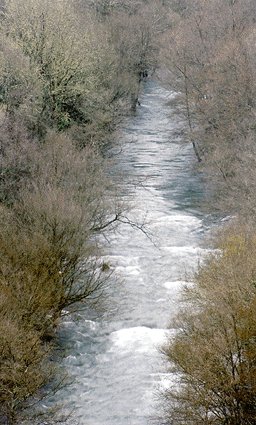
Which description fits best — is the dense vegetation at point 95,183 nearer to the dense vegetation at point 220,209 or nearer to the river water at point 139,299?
the dense vegetation at point 220,209

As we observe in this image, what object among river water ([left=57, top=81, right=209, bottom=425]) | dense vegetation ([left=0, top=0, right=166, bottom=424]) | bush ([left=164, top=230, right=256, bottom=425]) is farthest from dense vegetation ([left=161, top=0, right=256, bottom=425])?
dense vegetation ([left=0, top=0, right=166, bottom=424])

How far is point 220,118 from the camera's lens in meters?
48.7

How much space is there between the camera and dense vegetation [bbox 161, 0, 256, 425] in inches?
734

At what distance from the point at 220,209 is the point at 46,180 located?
13722 millimetres

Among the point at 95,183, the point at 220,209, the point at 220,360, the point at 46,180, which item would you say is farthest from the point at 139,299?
the point at 220,360

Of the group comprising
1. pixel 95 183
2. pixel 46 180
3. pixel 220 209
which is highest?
pixel 220 209

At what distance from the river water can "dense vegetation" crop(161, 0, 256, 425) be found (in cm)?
196

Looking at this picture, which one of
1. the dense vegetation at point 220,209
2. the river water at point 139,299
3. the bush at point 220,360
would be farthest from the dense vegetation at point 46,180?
the dense vegetation at point 220,209

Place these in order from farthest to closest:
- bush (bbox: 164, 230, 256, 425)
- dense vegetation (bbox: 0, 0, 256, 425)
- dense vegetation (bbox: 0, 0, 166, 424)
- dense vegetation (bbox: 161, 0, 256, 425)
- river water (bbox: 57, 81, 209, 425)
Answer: river water (bbox: 57, 81, 209, 425)
dense vegetation (bbox: 0, 0, 166, 424)
dense vegetation (bbox: 0, 0, 256, 425)
dense vegetation (bbox: 161, 0, 256, 425)
bush (bbox: 164, 230, 256, 425)

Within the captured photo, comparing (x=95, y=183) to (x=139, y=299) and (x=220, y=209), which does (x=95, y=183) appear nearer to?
(x=139, y=299)

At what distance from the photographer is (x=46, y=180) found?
31484 mm

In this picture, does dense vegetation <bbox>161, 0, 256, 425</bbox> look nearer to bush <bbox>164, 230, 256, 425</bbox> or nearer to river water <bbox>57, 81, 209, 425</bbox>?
bush <bbox>164, 230, 256, 425</bbox>

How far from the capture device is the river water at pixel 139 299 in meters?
23.4

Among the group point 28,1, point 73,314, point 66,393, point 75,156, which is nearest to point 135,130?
point 28,1
